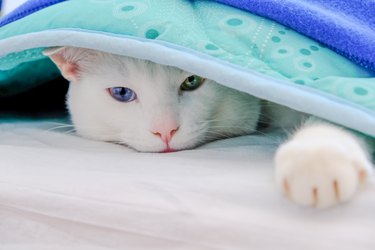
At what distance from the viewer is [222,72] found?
0.79 metres

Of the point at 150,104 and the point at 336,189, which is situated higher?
the point at 150,104

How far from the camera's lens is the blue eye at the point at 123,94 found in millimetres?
1046

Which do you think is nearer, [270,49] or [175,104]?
[270,49]

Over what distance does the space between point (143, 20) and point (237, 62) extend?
0.60 feet

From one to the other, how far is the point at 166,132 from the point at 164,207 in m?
0.32

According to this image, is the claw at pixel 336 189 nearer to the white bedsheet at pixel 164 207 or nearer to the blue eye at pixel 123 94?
the white bedsheet at pixel 164 207

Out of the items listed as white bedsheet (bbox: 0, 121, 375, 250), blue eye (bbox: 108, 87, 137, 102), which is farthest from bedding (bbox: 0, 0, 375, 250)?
blue eye (bbox: 108, 87, 137, 102)

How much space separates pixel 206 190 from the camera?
2.18ft

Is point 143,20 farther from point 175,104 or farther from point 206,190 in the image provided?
point 206,190

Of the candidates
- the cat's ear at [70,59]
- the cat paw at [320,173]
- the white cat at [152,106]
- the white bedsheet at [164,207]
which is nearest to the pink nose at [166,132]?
the white cat at [152,106]

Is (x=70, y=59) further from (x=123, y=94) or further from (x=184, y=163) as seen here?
(x=184, y=163)

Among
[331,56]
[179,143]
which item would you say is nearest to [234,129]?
[179,143]

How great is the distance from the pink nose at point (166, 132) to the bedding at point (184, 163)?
6 cm

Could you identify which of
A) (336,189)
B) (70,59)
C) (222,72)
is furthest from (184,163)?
(70,59)
